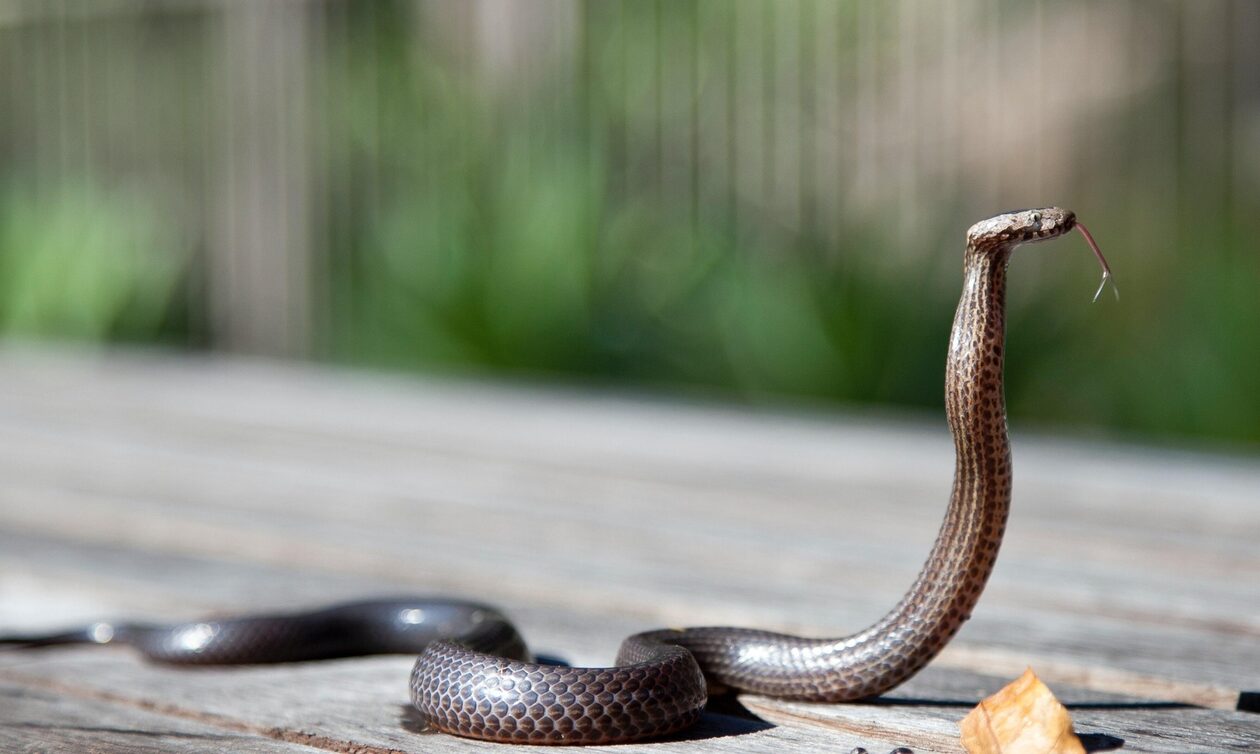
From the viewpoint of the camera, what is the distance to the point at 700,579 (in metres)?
3.12

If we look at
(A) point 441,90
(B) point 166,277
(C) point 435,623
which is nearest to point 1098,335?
(A) point 441,90

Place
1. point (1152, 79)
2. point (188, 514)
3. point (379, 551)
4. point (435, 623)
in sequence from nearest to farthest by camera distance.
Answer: point (435, 623), point (379, 551), point (188, 514), point (1152, 79)

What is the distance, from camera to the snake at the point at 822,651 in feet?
6.12

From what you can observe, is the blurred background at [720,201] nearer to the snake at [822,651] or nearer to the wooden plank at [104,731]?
the snake at [822,651]

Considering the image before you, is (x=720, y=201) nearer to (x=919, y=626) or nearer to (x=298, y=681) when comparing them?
(x=298, y=681)

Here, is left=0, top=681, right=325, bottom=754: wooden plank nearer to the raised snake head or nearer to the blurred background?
the raised snake head

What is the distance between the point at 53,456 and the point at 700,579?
2828 mm

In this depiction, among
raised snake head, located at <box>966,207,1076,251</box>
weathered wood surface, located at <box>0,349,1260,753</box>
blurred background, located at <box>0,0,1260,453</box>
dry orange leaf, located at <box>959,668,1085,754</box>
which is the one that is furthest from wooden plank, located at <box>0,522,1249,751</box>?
blurred background, located at <box>0,0,1260,453</box>

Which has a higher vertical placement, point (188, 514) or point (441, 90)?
point (441, 90)

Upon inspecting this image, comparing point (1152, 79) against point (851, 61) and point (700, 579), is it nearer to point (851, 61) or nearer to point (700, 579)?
point (851, 61)

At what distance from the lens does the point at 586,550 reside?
11.3 ft

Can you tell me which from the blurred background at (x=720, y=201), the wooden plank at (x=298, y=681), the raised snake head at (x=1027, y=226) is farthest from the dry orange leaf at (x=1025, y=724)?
the blurred background at (x=720, y=201)

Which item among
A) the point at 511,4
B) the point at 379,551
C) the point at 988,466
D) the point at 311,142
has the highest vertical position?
the point at 511,4

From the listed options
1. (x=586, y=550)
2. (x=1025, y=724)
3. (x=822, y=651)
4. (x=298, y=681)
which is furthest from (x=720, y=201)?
(x=1025, y=724)
